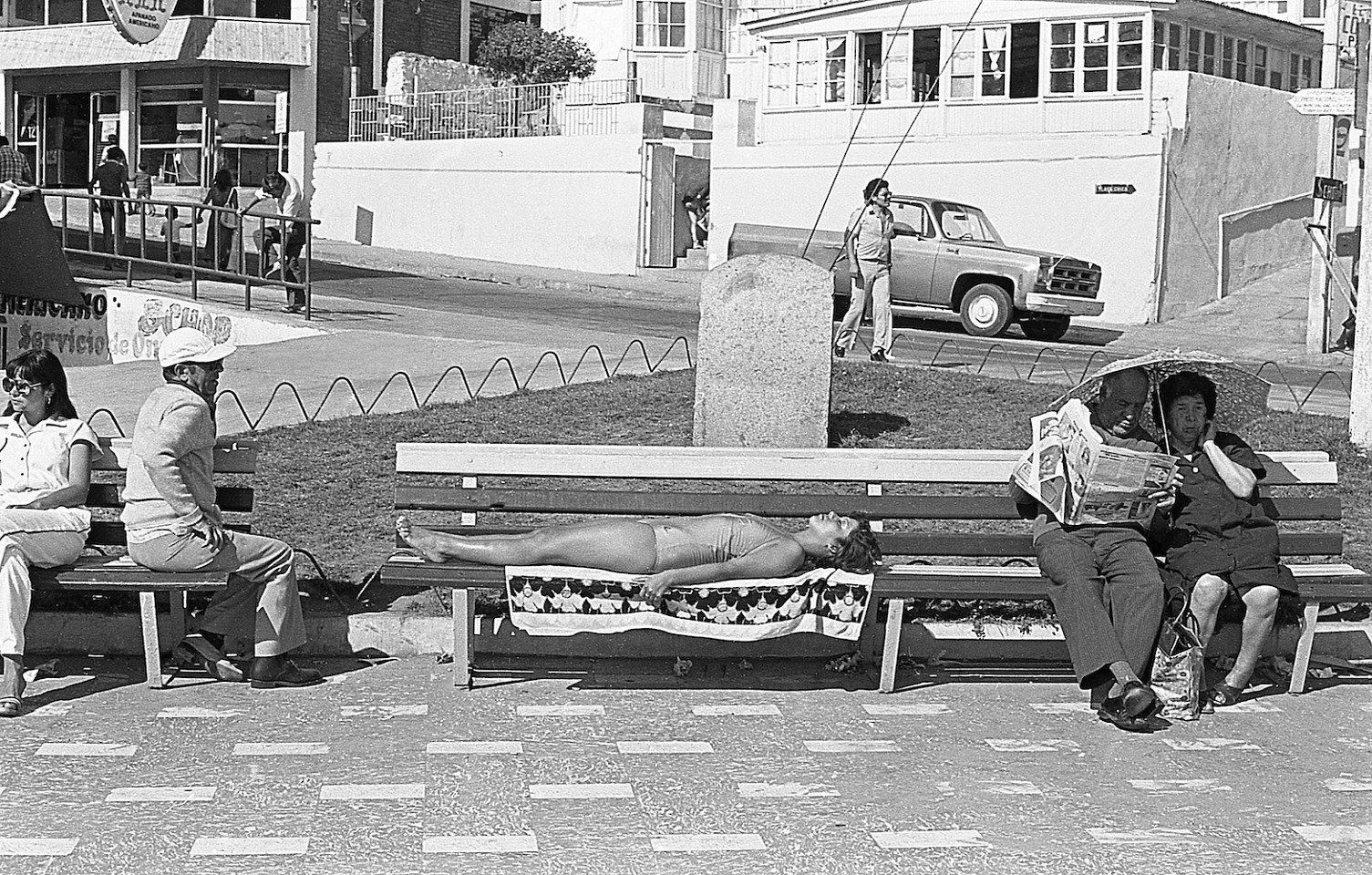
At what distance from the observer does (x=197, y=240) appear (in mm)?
20609

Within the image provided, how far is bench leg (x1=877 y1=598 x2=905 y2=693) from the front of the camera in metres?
6.73

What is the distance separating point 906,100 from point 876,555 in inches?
1020

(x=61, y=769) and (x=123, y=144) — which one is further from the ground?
(x=123, y=144)

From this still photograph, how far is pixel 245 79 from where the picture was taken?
39.2m

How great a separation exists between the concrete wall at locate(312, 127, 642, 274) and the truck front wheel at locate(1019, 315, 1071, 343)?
32.8ft

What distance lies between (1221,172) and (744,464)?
2372 cm

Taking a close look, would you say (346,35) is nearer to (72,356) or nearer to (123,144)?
(123,144)

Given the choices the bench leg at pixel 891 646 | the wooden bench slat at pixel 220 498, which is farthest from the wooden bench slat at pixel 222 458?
the bench leg at pixel 891 646

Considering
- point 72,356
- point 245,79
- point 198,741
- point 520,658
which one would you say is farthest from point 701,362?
point 245,79

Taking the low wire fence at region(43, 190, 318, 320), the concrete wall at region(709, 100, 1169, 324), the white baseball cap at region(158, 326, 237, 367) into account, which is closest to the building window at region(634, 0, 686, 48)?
the concrete wall at region(709, 100, 1169, 324)

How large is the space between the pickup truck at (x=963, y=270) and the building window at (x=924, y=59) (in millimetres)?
7704

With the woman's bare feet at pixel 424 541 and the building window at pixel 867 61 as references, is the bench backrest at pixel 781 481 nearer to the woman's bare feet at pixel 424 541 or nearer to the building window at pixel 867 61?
the woman's bare feet at pixel 424 541

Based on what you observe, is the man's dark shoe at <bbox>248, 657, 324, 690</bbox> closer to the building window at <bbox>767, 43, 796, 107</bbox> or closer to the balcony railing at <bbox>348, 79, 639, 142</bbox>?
the balcony railing at <bbox>348, 79, 639, 142</bbox>

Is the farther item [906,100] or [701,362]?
[906,100]
